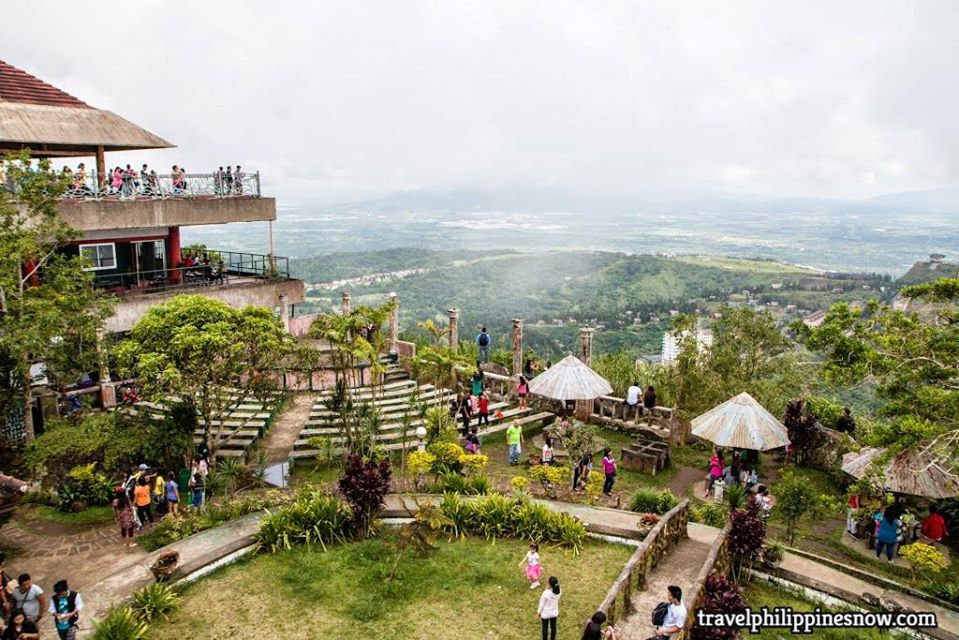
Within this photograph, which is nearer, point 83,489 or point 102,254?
point 83,489

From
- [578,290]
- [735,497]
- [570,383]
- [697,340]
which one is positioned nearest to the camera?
[735,497]

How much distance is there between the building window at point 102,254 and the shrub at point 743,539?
20.0 meters

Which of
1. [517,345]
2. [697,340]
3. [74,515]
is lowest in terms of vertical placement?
[74,515]

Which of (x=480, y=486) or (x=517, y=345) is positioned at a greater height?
(x=517, y=345)

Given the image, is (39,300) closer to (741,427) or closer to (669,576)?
(669,576)

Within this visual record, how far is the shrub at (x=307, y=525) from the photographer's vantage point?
41.4 ft

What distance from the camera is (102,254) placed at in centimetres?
2164

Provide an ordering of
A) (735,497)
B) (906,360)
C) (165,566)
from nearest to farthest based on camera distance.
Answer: (906,360), (165,566), (735,497)

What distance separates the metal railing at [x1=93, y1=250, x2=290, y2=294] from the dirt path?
5369 millimetres

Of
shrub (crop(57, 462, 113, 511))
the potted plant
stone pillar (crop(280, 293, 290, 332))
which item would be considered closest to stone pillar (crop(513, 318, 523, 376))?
stone pillar (crop(280, 293, 290, 332))

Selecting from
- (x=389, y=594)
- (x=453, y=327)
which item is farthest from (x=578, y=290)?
(x=389, y=594)

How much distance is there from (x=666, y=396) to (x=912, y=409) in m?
10.5

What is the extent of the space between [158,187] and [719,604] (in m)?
20.2

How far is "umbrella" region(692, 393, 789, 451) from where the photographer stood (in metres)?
15.6
